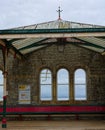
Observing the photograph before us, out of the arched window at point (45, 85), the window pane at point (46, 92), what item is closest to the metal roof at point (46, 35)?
the arched window at point (45, 85)

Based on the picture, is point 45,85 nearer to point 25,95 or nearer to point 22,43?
point 25,95

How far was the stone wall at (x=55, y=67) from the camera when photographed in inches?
762

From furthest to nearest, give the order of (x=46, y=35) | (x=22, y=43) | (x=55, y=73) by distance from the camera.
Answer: (x=55, y=73), (x=22, y=43), (x=46, y=35)

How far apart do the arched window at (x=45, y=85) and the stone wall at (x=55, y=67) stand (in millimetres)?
243

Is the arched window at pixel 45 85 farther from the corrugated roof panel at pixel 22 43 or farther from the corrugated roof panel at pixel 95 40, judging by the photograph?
the corrugated roof panel at pixel 95 40

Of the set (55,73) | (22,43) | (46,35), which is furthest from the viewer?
(55,73)

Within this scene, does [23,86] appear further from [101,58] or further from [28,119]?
[101,58]

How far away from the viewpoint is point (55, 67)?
771 inches

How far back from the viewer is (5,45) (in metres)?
14.7

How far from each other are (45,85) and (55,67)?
1131 mm

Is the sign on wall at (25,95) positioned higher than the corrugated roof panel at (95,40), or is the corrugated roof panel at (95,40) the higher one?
the corrugated roof panel at (95,40)

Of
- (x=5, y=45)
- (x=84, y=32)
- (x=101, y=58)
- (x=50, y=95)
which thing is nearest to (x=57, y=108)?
(x=50, y=95)

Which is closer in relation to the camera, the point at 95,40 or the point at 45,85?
the point at 95,40

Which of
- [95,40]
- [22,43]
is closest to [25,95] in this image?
[22,43]
